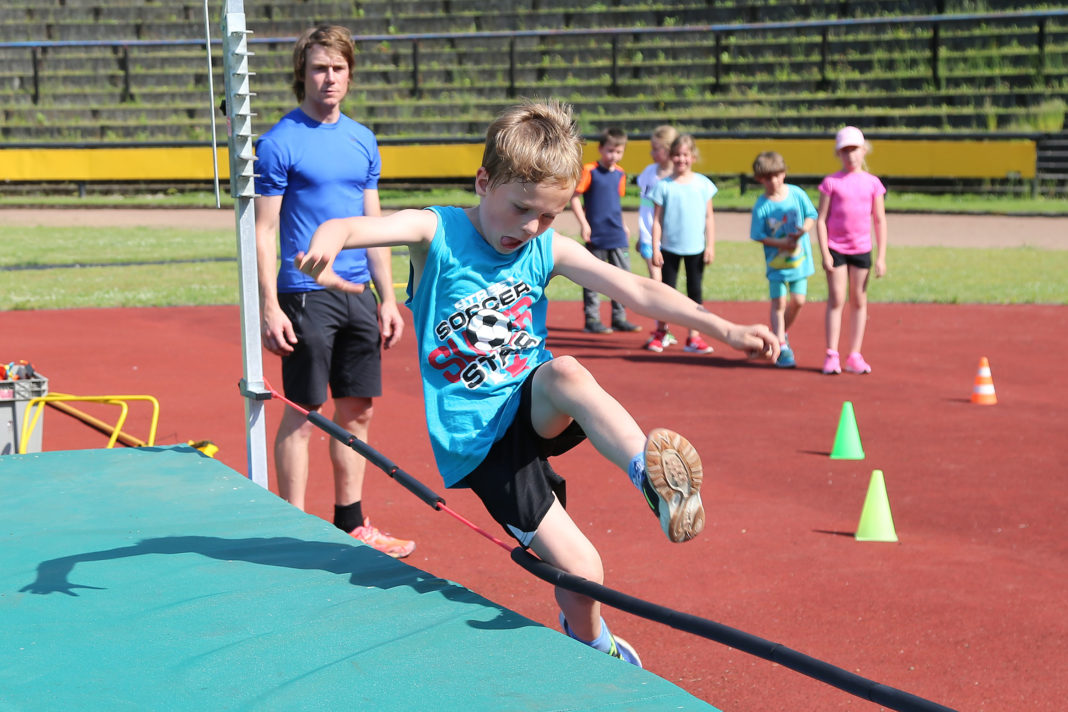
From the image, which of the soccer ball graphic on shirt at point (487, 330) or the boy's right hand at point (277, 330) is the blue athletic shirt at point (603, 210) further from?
the soccer ball graphic on shirt at point (487, 330)

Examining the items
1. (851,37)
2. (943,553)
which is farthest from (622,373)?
(851,37)

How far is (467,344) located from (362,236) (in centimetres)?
45

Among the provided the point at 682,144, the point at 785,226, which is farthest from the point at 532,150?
the point at 682,144

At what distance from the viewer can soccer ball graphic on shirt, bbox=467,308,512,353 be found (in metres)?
3.47

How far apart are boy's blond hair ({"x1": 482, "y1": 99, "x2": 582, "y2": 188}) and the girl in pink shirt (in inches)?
243

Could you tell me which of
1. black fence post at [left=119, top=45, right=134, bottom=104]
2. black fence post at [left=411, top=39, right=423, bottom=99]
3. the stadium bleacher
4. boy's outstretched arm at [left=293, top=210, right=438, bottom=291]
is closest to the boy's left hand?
boy's outstretched arm at [left=293, top=210, right=438, bottom=291]

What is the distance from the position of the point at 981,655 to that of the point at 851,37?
2575cm

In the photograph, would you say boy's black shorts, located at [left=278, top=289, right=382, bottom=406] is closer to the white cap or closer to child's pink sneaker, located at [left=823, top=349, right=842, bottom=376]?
child's pink sneaker, located at [left=823, top=349, right=842, bottom=376]

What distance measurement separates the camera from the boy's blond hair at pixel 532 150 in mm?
3277

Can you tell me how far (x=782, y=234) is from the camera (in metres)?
9.69

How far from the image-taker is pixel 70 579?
380 cm

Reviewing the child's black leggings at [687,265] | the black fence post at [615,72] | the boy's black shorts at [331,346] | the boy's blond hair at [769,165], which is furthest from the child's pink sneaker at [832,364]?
the black fence post at [615,72]

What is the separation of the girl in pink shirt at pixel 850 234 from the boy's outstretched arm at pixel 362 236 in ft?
20.5

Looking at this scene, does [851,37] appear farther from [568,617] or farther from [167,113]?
[568,617]
